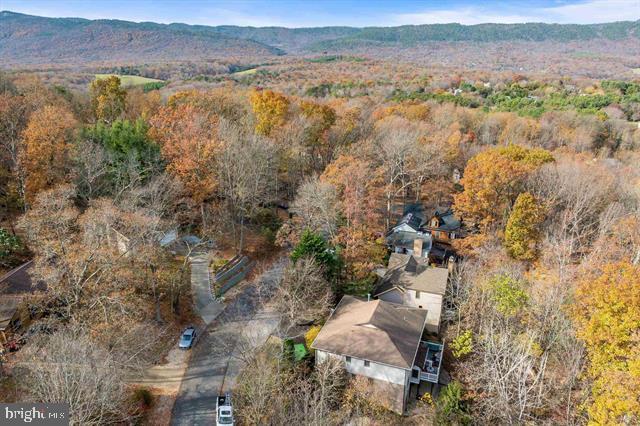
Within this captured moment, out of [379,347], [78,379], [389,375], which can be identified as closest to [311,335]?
[379,347]

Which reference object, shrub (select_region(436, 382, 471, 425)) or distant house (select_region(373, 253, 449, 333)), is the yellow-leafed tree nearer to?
distant house (select_region(373, 253, 449, 333))

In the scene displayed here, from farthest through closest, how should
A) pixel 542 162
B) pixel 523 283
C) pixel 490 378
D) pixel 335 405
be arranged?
pixel 542 162 < pixel 523 283 < pixel 335 405 < pixel 490 378

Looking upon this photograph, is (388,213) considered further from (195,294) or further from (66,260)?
(66,260)

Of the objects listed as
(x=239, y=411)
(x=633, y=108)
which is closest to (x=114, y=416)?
(x=239, y=411)

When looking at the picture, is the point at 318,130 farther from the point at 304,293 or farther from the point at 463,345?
the point at 463,345

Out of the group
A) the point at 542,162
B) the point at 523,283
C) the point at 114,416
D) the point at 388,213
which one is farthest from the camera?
the point at 388,213

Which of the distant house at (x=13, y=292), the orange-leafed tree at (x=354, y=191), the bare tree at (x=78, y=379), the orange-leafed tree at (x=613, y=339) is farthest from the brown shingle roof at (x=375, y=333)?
the distant house at (x=13, y=292)

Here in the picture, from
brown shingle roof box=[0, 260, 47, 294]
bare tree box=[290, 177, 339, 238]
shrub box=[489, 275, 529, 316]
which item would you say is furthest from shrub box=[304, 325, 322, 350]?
brown shingle roof box=[0, 260, 47, 294]
